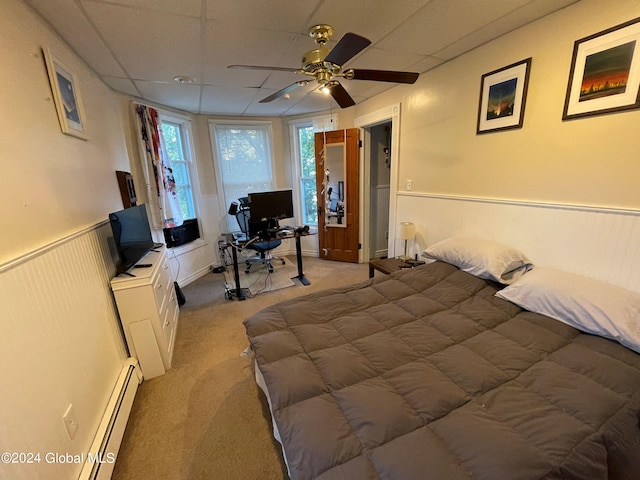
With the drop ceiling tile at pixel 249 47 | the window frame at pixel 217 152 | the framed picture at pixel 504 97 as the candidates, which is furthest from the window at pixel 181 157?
the framed picture at pixel 504 97

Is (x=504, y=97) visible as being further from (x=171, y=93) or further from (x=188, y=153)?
(x=188, y=153)

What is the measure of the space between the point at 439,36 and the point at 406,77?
1.89 feet

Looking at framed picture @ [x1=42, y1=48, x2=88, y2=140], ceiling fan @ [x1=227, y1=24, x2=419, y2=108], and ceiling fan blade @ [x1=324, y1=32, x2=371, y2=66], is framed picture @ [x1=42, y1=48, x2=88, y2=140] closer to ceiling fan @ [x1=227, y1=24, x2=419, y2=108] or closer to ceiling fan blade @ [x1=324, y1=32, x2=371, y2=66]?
ceiling fan @ [x1=227, y1=24, x2=419, y2=108]

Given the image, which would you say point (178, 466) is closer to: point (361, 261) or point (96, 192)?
point (96, 192)

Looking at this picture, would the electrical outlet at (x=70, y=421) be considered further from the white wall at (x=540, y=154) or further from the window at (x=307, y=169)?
the window at (x=307, y=169)

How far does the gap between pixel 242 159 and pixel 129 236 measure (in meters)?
2.80

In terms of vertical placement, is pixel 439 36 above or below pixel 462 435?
above

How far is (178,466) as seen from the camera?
1417 millimetres

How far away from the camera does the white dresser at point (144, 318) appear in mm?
1956

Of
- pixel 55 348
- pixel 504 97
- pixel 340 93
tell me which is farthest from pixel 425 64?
pixel 55 348

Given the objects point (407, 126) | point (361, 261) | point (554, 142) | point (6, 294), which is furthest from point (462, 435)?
point (361, 261)

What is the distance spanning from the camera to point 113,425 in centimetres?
152

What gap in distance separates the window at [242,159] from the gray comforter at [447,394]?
328cm

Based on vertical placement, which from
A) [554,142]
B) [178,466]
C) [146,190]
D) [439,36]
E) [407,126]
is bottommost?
[178,466]
